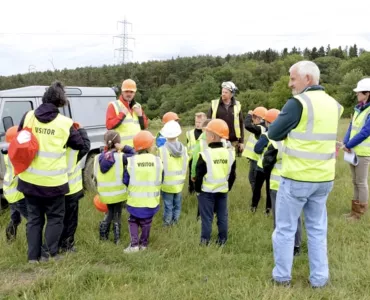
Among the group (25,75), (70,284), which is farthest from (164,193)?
(25,75)

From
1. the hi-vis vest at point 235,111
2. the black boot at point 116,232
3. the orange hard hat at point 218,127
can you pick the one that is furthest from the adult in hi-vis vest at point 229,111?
the black boot at point 116,232

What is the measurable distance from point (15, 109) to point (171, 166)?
2.75 meters

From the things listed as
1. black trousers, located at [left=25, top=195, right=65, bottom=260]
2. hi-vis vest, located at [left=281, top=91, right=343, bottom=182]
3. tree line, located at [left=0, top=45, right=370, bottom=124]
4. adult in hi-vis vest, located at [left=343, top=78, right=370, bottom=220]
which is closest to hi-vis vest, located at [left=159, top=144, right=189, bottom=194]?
black trousers, located at [left=25, top=195, right=65, bottom=260]

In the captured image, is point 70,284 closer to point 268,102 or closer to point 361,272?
point 361,272

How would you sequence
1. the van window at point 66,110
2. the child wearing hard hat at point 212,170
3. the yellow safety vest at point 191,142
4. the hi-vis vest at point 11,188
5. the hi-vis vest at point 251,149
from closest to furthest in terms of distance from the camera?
1. the child wearing hard hat at point 212,170
2. the hi-vis vest at point 11,188
3. the hi-vis vest at point 251,149
4. the yellow safety vest at point 191,142
5. the van window at point 66,110

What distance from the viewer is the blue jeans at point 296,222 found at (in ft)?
11.1

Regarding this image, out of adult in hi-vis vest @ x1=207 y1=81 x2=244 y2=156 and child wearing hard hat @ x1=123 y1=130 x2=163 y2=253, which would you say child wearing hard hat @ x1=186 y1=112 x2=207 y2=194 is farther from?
child wearing hard hat @ x1=123 y1=130 x2=163 y2=253

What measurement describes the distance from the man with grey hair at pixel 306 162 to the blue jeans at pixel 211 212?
3.88 feet

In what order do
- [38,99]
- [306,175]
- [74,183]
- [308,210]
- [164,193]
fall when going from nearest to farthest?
1. [306,175]
2. [308,210]
3. [74,183]
4. [164,193]
5. [38,99]

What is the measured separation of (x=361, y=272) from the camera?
12.3ft

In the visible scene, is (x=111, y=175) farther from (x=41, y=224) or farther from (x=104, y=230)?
(x=41, y=224)

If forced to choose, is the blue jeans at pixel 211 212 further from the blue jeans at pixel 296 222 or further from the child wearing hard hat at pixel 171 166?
the blue jeans at pixel 296 222

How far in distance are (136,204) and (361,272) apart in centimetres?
245

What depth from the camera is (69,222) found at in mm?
4504
